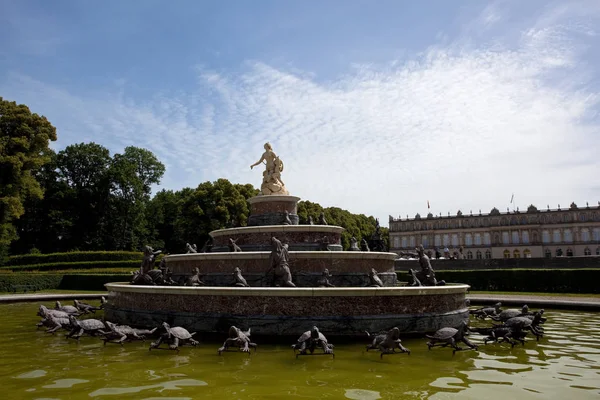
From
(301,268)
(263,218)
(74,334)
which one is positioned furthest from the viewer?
(263,218)

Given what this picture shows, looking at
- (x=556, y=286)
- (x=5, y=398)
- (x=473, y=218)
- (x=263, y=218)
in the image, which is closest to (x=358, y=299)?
(x=5, y=398)

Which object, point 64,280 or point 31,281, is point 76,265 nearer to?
point 64,280

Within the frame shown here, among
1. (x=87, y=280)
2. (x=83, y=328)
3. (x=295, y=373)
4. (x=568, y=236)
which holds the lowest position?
(x=295, y=373)

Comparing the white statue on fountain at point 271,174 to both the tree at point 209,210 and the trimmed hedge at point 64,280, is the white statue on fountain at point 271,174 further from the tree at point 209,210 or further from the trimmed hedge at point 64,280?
the tree at point 209,210

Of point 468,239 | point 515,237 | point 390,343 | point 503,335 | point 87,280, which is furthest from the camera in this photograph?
point 468,239

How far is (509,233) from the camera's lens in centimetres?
11725

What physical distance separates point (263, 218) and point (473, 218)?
111708 mm

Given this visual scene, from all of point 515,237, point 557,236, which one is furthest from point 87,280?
point 557,236

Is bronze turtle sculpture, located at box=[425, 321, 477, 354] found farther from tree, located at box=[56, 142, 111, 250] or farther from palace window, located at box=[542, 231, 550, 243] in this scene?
palace window, located at box=[542, 231, 550, 243]

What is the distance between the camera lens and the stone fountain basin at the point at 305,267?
14.1 meters

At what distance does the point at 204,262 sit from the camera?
1541cm

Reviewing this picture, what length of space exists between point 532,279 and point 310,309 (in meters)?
22.8

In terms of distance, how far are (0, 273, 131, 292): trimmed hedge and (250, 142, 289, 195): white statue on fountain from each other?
15.6 metres

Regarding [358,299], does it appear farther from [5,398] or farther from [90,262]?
[90,262]
